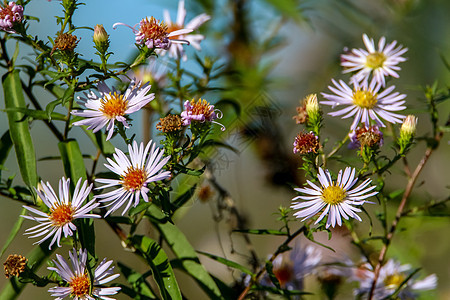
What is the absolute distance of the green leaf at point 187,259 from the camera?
77 cm

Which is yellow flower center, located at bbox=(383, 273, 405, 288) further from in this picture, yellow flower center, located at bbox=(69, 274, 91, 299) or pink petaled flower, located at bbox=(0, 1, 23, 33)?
pink petaled flower, located at bbox=(0, 1, 23, 33)

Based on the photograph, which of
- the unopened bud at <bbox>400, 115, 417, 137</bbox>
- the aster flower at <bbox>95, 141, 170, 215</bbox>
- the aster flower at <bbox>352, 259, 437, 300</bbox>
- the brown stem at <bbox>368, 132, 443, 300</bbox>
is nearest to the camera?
the aster flower at <bbox>95, 141, 170, 215</bbox>

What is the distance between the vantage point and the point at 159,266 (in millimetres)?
688

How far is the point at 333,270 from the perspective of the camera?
1008 millimetres

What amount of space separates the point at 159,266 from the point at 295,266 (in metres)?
0.39

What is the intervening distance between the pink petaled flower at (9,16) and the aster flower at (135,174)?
20cm

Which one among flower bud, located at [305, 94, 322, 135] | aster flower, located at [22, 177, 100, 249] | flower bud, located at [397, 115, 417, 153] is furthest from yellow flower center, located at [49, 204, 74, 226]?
flower bud, located at [397, 115, 417, 153]

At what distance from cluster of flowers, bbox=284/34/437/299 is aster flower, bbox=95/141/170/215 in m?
0.17

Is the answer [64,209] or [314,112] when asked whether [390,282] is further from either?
[64,209]

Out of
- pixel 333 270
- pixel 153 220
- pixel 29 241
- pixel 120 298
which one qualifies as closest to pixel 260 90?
pixel 333 270

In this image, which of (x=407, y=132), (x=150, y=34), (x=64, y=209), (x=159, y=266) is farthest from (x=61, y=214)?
(x=407, y=132)

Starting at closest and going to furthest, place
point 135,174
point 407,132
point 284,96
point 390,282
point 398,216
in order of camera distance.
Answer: point 135,174, point 407,132, point 398,216, point 390,282, point 284,96

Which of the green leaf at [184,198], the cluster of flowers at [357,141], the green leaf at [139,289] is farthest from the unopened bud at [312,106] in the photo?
the green leaf at [139,289]

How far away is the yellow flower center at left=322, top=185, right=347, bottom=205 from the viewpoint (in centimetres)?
67
